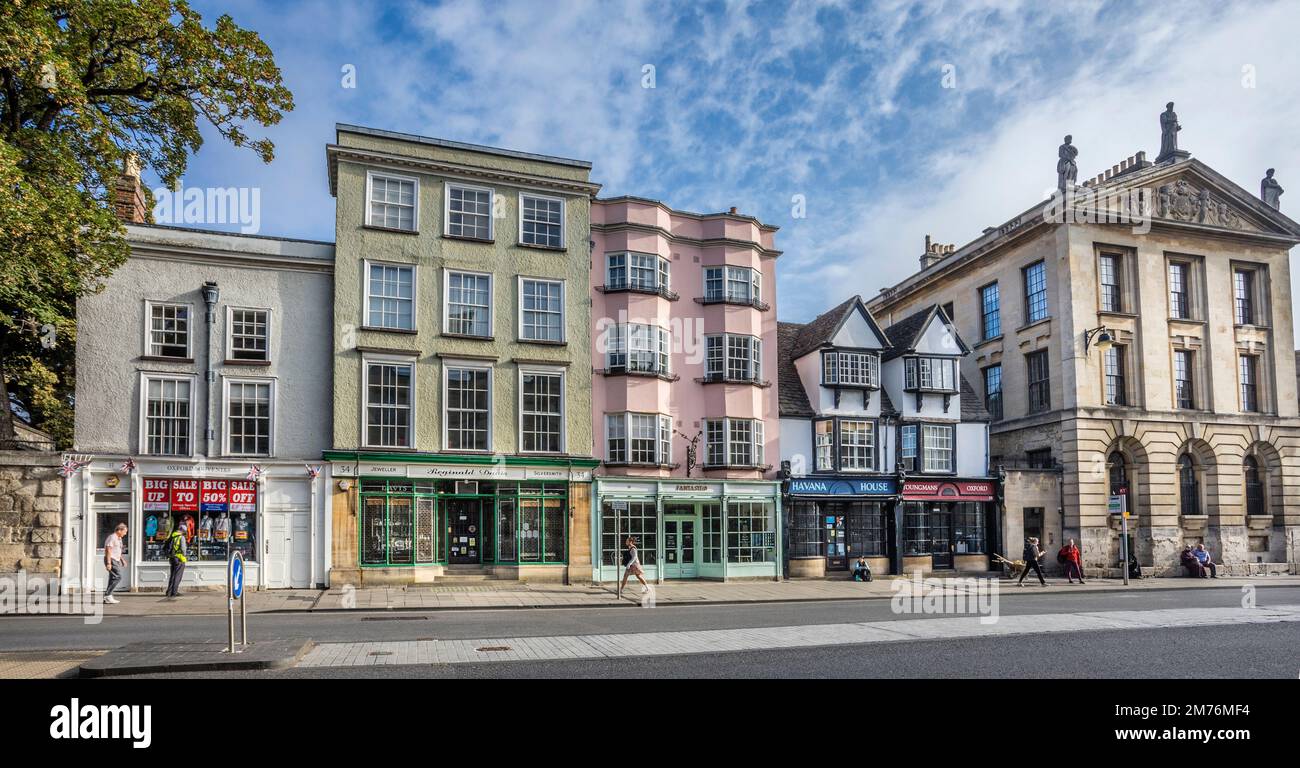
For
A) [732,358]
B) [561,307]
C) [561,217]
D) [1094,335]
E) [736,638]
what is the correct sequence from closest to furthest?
[736,638]
[561,307]
[561,217]
[732,358]
[1094,335]

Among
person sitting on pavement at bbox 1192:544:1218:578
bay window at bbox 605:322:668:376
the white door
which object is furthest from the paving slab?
person sitting on pavement at bbox 1192:544:1218:578

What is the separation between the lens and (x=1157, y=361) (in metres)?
36.3

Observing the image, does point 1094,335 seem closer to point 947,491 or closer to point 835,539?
point 947,491

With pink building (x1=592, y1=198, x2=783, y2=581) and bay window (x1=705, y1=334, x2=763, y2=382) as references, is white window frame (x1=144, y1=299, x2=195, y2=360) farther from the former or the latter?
bay window (x1=705, y1=334, x2=763, y2=382)

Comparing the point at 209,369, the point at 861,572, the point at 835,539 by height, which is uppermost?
the point at 209,369

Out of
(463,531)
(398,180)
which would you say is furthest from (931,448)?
(398,180)

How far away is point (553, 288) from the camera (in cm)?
2845

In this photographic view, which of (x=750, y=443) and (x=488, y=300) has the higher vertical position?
(x=488, y=300)

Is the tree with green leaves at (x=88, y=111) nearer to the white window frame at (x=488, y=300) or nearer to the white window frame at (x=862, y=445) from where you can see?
the white window frame at (x=488, y=300)

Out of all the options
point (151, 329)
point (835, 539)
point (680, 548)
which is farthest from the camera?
point (835, 539)

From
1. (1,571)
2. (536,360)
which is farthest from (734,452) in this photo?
(1,571)

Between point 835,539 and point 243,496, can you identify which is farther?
point 835,539

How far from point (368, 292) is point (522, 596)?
10.2m

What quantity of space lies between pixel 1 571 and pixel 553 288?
16.6 meters
